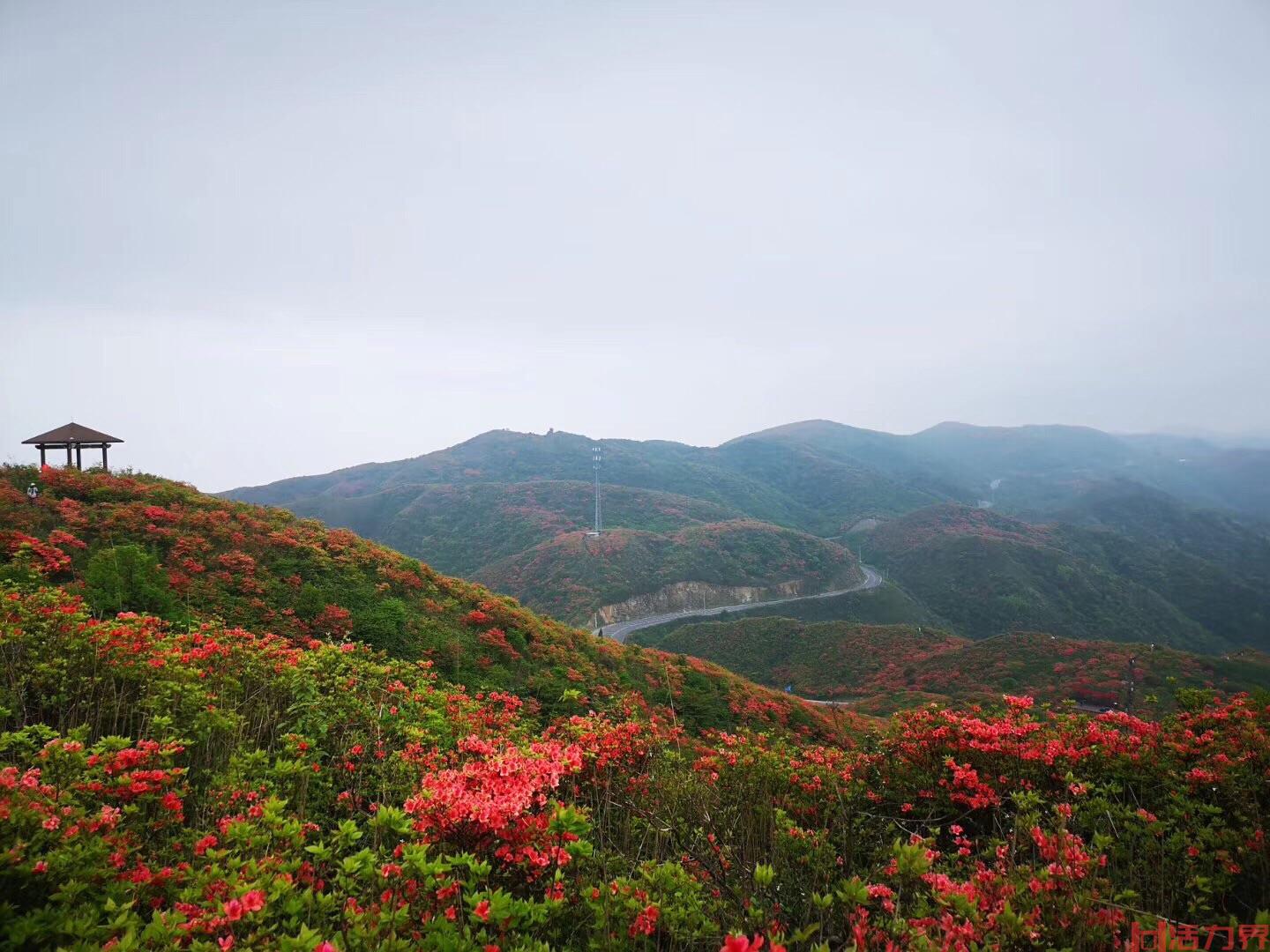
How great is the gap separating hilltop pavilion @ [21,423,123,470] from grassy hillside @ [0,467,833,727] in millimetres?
3820

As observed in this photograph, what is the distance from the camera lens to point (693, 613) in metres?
50.9

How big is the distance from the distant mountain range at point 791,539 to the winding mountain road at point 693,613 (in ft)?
4.74

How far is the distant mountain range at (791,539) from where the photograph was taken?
54906 mm

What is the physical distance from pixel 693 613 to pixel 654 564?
263 inches

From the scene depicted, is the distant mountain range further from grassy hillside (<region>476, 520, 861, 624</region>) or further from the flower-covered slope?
the flower-covered slope

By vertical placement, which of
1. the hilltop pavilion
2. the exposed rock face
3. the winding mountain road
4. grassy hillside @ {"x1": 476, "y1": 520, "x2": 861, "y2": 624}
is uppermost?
the hilltop pavilion

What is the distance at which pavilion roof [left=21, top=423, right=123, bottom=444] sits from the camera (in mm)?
16891

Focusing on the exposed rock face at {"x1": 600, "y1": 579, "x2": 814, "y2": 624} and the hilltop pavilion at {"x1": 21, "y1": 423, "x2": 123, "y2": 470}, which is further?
the exposed rock face at {"x1": 600, "y1": 579, "x2": 814, "y2": 624}

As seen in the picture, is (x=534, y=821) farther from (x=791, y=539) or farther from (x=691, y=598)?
(x=791, y=539)

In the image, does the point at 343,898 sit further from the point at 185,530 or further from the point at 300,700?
the point at 185,530

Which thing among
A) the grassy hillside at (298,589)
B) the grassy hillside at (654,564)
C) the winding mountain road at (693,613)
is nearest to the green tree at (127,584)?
the grassy hillside at (298,589)

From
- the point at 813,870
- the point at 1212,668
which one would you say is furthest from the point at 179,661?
the point at 1212,668

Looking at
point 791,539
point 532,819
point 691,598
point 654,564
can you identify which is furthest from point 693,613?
point 532,819

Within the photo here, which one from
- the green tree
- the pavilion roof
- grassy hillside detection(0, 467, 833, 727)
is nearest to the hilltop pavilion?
the pavilion roof
